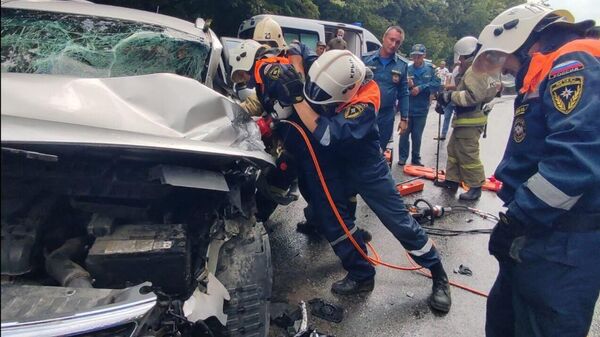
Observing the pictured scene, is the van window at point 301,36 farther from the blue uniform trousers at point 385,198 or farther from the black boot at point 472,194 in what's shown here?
the blue uniform trousers at point 385,198

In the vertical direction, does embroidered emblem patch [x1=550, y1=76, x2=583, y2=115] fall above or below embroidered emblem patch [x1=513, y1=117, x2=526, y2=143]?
above

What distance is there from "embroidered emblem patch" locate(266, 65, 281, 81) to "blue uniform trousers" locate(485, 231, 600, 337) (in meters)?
1.55

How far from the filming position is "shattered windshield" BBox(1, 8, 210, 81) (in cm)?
182

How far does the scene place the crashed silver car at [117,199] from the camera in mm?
1172

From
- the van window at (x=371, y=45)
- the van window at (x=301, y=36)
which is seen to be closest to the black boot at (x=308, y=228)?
the van window at (x=301, y=36)

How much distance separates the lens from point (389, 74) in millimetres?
4684

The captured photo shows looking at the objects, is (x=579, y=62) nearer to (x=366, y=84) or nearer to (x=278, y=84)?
(x=366, y=84)

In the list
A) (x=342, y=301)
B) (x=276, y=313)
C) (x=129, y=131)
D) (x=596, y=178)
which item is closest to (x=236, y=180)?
(x=129, y=131)

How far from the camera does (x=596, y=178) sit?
137 cm

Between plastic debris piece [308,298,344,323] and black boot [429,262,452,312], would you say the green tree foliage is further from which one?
black boot [429,262,452,312]

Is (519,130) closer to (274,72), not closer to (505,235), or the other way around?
(505,235)

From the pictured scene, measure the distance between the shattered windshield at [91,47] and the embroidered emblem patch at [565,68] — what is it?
1915 millimetres

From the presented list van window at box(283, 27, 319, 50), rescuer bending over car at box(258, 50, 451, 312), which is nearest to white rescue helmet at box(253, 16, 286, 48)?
rescuer bending over car at box(258, 50, 451, 312)

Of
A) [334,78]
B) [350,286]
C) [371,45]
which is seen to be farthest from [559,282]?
[371,45]
